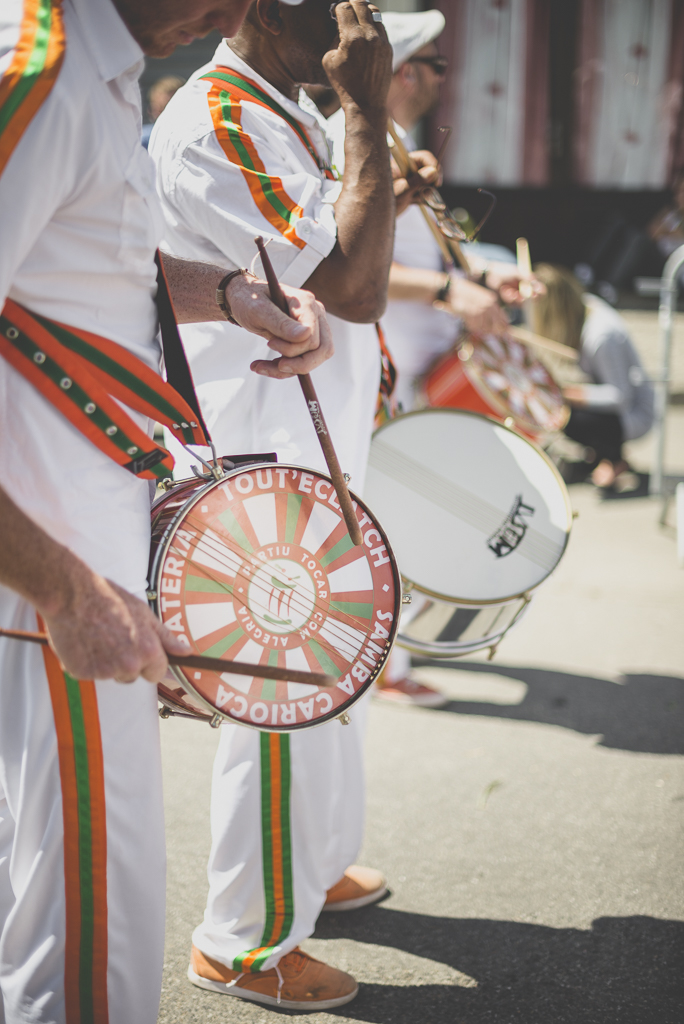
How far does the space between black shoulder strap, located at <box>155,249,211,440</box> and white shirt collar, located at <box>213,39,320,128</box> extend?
23.8 inches

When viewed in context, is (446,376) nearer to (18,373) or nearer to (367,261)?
(367,261)

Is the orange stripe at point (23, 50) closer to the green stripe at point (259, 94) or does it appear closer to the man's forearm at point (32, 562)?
the man's forearm at point (32, 562)

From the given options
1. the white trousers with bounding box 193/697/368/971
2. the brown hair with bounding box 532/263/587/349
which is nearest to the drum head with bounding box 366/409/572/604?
the white trousers with bounding box 193/697/368/971

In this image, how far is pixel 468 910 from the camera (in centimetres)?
225

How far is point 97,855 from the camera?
4.10 ft

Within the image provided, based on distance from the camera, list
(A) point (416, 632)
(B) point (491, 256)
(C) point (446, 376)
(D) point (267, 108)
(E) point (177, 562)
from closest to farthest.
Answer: (E) point (177, 562)
(D) point (267, 108)
(A) point (416, 632)
(C) point (446, 376)
(B) point (491, 256)

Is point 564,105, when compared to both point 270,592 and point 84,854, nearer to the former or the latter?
point 270,592

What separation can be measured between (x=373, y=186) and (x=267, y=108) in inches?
11.8

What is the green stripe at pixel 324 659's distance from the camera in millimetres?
1401

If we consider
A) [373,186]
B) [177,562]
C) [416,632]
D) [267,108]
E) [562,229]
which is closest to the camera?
[177,562]

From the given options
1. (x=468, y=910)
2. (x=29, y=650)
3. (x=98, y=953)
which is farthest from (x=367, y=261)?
(x=468, y=910)

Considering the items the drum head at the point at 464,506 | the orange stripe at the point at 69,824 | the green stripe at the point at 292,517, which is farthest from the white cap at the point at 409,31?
the orange stripe at the point at 69,824

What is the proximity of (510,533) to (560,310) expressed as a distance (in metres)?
4.18

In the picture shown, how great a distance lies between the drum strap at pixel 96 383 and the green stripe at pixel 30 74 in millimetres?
225
